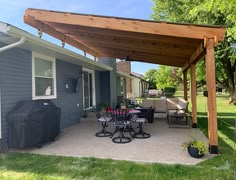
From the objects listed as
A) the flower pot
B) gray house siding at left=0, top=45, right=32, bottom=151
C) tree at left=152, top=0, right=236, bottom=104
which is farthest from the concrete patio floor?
tree at left=152, top=0, right=236, bottom=104

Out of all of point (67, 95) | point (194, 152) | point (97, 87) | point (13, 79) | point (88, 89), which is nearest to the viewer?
point (194, 152)

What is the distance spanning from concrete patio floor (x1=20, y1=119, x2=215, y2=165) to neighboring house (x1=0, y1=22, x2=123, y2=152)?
144 centimetres

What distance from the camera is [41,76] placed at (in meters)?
7.25

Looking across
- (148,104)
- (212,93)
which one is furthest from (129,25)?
(148,104)

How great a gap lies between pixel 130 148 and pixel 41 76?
12.4 feet

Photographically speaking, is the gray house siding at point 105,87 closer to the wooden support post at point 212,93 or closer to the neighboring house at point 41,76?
the neighboring house at point 41,76

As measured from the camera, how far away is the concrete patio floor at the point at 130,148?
470cm

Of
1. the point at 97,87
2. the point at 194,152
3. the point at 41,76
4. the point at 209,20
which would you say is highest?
the point at 209,20

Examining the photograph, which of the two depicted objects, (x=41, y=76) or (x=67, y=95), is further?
(x=67, y=95)

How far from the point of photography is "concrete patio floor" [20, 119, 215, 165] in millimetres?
4695

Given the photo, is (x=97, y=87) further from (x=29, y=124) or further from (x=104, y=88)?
(x=29, y=124)

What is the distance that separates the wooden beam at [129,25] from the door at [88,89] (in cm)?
558

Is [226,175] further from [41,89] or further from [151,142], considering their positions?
[41,89]

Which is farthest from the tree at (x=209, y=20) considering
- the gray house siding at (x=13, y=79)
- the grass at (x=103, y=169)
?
the grass at (x=103, y=169)
